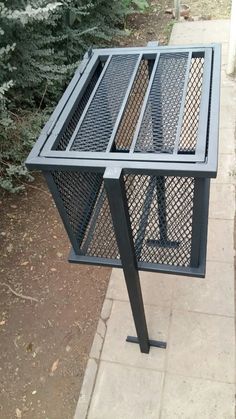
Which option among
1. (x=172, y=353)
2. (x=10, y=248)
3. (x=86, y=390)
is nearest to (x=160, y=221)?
(x=172, y=353)

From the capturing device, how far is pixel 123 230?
1.52 metres

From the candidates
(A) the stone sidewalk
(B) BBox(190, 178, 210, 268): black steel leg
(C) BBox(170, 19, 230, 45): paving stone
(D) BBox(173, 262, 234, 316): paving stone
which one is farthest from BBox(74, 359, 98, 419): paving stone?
(C) BBox(170, 19, 230, 45): paving stone

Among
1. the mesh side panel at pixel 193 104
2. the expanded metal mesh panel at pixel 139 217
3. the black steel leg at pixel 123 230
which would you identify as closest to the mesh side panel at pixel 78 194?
the expanded metal mesh panel at pixel 139 217

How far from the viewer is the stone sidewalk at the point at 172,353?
2189mm

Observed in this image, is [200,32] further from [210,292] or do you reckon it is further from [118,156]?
[118,156]

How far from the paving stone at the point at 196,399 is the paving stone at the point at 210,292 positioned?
0.47 m

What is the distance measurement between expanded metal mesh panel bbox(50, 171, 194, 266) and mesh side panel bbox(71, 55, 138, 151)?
0.54 feet

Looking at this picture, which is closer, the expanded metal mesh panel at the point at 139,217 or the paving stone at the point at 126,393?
the expanded metal mesh panel at the point at 139,217

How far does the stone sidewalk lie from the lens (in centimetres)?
219

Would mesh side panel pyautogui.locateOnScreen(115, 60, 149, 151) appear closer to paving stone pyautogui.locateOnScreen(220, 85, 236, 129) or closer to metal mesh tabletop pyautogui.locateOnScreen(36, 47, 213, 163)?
metal mesh tabletop pyautogui.locateOnScreen(36, 47, 213, 163)

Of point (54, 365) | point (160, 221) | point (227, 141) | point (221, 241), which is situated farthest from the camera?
point (227, 141)

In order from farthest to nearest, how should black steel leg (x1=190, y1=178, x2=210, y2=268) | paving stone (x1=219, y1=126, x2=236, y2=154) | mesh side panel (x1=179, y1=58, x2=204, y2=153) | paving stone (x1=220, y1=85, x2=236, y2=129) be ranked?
paving stone (x1=220, y1=85, x2=236, y2=129), paving stone (x1=219, y1=126, x2=236, y2=154), mesh side panel (x1=179, y1=58, x2=204, y2=153), black steel leg (x1=190, y1=178, x2=210, y2=268)

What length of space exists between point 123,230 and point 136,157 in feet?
1.07

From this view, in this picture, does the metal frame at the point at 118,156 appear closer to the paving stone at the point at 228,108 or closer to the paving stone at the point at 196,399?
the paving stone at the point at 196,399
